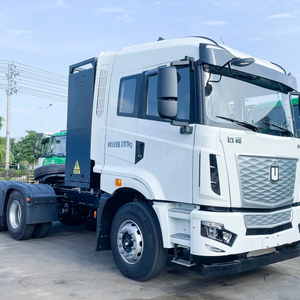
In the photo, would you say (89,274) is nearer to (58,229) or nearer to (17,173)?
(58,229)

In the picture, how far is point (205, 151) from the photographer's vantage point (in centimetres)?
448

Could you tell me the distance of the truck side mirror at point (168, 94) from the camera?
14.5ft

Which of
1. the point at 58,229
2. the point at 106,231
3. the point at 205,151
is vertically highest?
the point at 205,151

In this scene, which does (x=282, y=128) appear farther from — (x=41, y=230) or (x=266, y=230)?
(x=41, y=230)

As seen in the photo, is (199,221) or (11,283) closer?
(199,221)

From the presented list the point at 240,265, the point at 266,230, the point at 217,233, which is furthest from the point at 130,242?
the point at 266,230

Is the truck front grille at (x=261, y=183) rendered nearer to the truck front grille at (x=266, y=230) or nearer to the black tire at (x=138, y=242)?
the truck front grille at (x=266, y=230)

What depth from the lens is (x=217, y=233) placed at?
4383 mm

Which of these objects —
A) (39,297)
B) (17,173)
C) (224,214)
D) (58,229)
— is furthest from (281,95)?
(17,173)

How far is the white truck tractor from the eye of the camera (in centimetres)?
447

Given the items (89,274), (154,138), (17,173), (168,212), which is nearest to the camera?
(168,212)

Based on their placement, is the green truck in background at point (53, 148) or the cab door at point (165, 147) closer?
the cab door at point (165, 147)

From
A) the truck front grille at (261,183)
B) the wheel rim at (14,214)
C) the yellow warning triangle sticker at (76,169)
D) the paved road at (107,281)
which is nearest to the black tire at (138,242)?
the paved road at (107,281)

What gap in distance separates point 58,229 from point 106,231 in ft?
13.5
